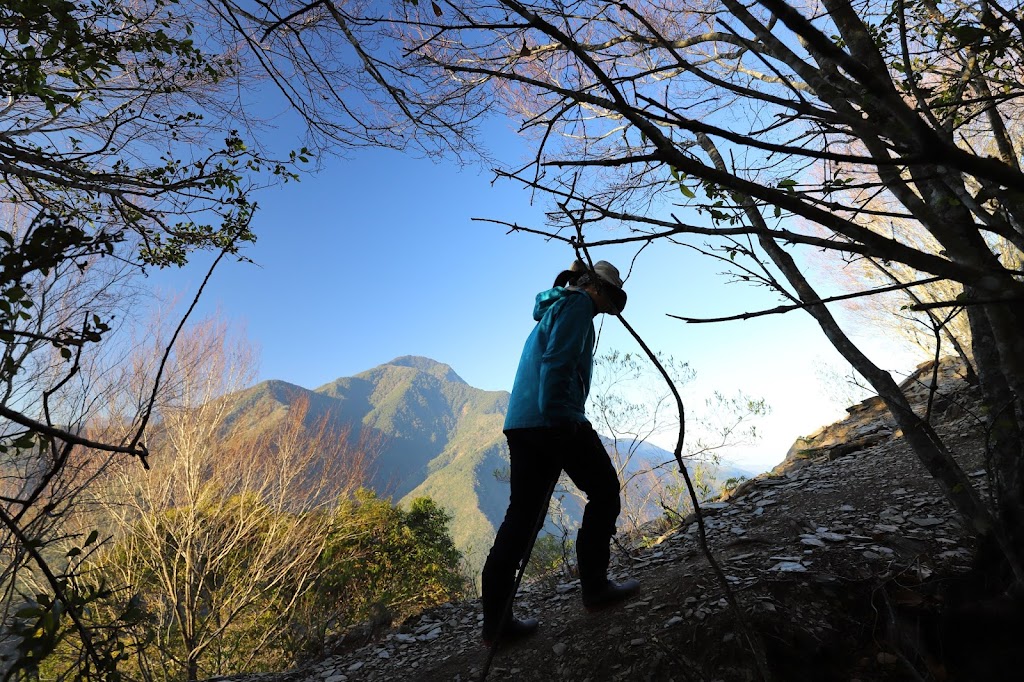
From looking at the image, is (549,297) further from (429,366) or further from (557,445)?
(429,366)

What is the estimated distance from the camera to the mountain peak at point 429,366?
505ft

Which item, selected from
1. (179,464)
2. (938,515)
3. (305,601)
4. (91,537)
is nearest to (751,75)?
(938,515)

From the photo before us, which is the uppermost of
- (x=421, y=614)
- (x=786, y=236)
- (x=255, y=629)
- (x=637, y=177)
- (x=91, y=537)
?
(x=637, y=177)

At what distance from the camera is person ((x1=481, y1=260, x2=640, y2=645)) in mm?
2307

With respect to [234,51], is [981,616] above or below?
below

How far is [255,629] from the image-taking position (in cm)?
1073

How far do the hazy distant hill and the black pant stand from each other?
56.3m

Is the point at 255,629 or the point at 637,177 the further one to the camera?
the point at 255,629

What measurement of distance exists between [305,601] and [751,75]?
507 inches

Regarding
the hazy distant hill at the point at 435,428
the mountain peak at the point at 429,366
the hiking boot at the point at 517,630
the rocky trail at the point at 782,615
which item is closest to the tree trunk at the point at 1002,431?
the rocky trail at the point at 782,615

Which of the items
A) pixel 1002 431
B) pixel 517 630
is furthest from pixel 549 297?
pixel 1002 431

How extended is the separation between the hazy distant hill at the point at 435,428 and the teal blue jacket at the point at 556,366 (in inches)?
2219

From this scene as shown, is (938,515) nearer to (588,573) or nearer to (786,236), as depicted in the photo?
(588,573)

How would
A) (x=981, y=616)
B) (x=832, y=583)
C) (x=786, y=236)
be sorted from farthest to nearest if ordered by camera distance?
1. (x=832, y=583)
2. (x=981, y=616)
3. (x=786, y=236)
